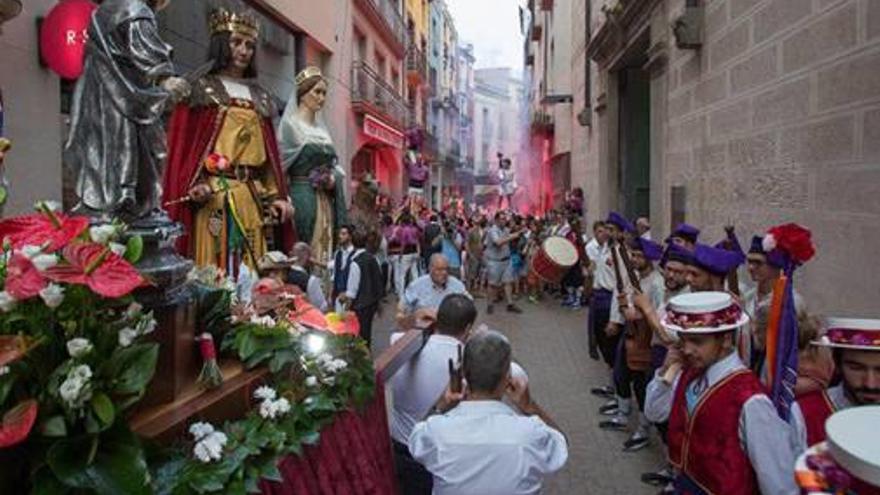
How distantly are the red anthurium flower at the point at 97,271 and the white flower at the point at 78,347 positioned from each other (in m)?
0.12

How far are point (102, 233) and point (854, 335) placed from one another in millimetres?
2297

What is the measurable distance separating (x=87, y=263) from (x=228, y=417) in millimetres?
865

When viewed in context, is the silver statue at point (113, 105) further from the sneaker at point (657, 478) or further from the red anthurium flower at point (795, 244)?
the sneaker at point (657, 478)

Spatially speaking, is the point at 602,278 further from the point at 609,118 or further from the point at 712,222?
the point at 609,118

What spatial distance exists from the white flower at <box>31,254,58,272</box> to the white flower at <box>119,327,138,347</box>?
23 cm

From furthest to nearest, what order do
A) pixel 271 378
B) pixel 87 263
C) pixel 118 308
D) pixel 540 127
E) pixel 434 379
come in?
pixel 540 127, pixel 434 379, pixel 271 378, pixel 118 308, pixel 87 263

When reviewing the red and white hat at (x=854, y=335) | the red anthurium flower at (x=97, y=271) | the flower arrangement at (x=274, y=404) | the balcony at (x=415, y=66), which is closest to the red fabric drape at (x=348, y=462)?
the flower arrangement at (x=274, y=404)

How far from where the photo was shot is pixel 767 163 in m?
6.59

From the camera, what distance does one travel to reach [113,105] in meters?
2.88

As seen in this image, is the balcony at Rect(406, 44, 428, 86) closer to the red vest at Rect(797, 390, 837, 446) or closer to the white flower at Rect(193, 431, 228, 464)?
the red vest at Rect(797, 390, 837, 446)

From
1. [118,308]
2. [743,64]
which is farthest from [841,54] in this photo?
[118,308]

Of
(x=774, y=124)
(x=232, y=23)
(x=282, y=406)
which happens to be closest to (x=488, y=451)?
(x=282, y=406)

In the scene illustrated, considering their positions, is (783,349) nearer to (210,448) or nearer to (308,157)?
(210,448)

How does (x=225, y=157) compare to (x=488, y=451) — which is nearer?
(x=488, y=451)
